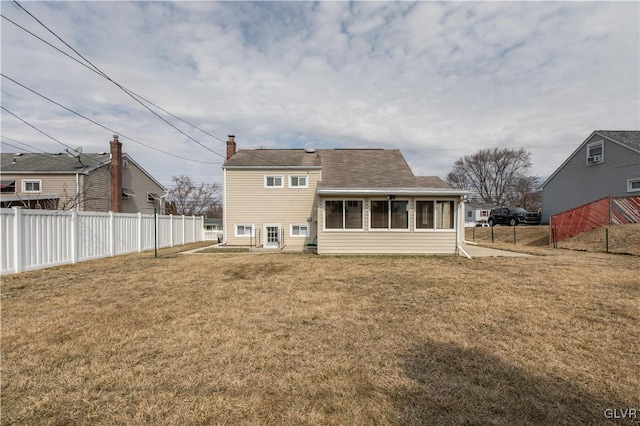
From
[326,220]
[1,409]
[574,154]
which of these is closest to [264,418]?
[1,409]

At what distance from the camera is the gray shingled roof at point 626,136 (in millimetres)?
19727

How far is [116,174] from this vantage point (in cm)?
2102

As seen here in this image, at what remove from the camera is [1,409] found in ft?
7.92

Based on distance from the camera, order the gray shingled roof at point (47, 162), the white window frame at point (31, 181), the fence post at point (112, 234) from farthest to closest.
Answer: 1. the gray shingled roof at point (47, 162)
2. the white window frame at point (31, 181)
3. the fence post at point (112, 234)

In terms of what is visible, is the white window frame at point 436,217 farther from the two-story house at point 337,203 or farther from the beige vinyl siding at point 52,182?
the beige vinyl siding at point 52,182

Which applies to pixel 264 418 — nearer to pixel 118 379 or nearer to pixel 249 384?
pixel 249 384

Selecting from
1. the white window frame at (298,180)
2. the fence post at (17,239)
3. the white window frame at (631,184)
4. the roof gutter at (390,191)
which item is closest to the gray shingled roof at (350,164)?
the roof gutter at (390,191)

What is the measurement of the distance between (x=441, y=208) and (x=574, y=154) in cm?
1931

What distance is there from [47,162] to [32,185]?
1898 millimetres

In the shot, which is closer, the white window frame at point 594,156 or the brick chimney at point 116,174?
the brick chimney at point 116,174

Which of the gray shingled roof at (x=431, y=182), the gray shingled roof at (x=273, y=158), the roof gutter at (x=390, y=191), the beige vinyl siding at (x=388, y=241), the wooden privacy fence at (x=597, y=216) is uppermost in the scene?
the gray shingled roof at (x=273, y=158)

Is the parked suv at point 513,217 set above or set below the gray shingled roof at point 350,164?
below

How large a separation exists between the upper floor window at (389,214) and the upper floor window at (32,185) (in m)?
21.7

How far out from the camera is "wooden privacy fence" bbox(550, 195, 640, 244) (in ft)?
53.3
